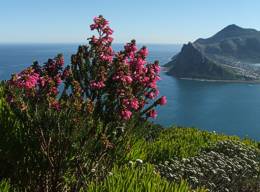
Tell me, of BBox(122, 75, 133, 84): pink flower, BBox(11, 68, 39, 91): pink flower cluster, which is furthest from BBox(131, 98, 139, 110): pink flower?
BBox(11, 68, 39, 91): pink flower cluster

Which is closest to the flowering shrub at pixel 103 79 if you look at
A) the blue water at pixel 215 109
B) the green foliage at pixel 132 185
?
the green foliage at pixel 132 185

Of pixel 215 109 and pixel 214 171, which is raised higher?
pixel 214 171

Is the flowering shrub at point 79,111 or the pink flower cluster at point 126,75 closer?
the flowering shrub at point 79,111

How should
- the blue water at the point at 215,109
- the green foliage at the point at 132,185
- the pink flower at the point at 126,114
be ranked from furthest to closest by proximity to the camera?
the blue water at the point at 215,109 < the pink flower at the point at 126,114 < the green foliage at the point at 132,185

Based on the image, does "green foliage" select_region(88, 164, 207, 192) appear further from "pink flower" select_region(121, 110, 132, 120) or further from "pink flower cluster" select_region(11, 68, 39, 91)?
"pink flower cluster" select_region(11, 68, 39, 91)

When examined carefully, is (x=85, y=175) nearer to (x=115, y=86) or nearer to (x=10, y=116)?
(x=115, y=86)

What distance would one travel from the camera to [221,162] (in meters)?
10.1

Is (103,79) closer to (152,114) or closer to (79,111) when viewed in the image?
(79,111)

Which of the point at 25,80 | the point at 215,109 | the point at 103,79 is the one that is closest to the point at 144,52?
the point at 103,79

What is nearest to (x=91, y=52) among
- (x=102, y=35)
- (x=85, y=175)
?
(x=102, y=35)

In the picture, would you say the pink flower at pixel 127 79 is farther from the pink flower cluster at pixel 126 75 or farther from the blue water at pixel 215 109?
the blue water at pixel 215 109

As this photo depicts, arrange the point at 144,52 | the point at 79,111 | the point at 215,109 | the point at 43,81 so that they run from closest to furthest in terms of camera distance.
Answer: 1. the point at 79,111
2. the point at 43,81
3. the point at 144,52
4. the point at 215,109

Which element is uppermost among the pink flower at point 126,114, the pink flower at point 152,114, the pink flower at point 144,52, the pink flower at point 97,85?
the pink flower at point 144,52

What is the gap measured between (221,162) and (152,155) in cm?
177
